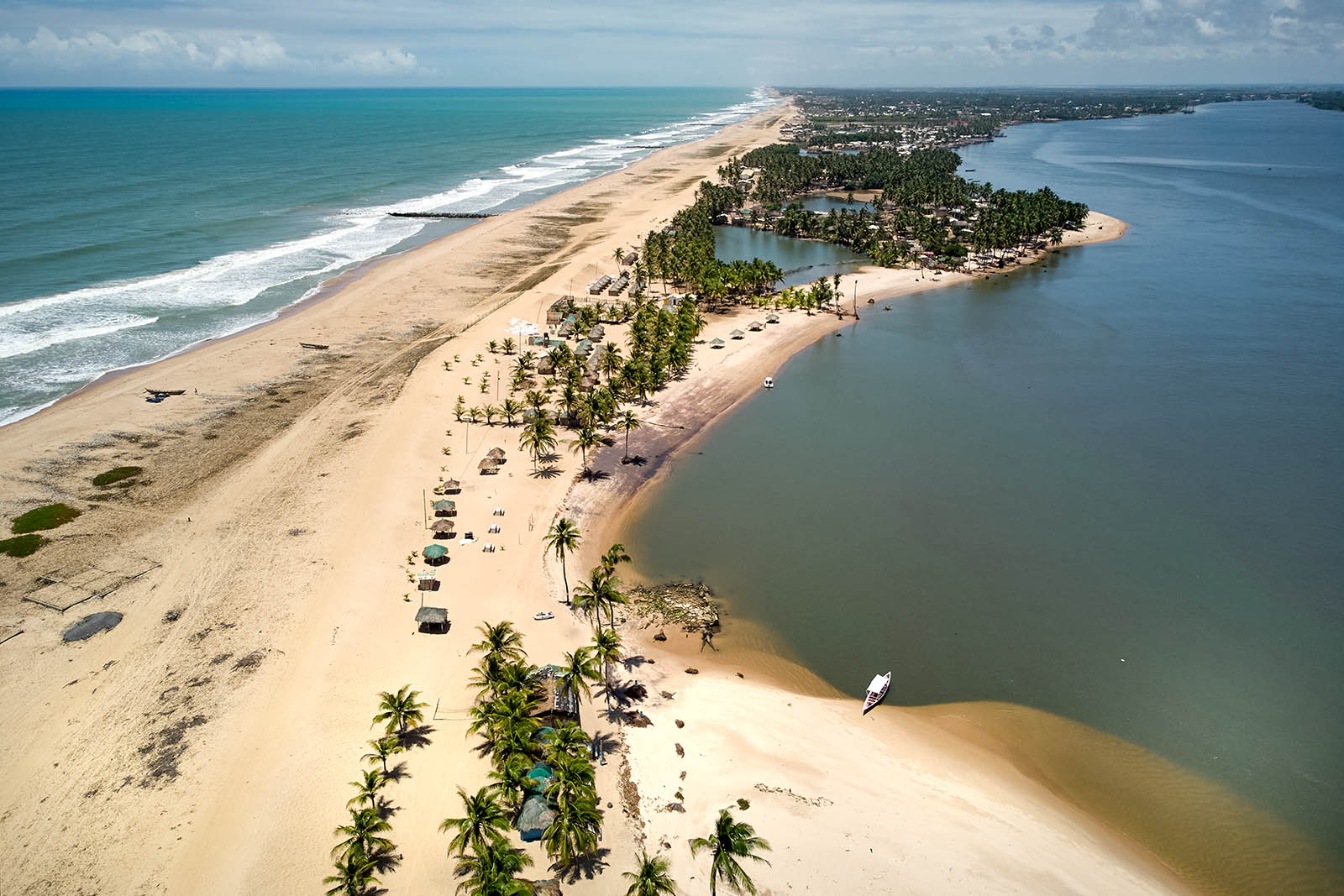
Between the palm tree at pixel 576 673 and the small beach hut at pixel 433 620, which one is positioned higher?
the palm tree at pixel 576 673

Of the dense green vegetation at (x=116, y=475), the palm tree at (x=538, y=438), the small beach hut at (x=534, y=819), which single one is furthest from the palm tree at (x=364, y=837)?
the dense green vegetation at (x=116, y=475)

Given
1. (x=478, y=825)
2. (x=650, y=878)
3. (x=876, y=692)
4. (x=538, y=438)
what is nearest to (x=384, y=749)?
(x=478, y=825)

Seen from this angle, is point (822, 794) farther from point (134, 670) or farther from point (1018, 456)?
point (1018, 456)

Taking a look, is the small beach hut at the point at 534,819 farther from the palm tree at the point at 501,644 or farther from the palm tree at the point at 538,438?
the palm tree at the point at 538,438

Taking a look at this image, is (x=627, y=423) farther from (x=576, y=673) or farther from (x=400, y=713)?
(x=400, y=713)

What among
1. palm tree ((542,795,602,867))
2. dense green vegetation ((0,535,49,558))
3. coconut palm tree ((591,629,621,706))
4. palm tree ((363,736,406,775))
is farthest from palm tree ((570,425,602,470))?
dense green vegetation ((0,535,49,558))

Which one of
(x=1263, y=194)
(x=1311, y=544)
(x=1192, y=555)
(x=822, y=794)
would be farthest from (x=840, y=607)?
(x=1263, y=194)

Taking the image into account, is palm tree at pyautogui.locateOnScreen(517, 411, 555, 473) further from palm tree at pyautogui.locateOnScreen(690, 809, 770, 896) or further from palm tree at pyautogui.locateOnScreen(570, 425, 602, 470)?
palm tree at pyautogui.locateOnScreen(690, 809, 770, 896)
